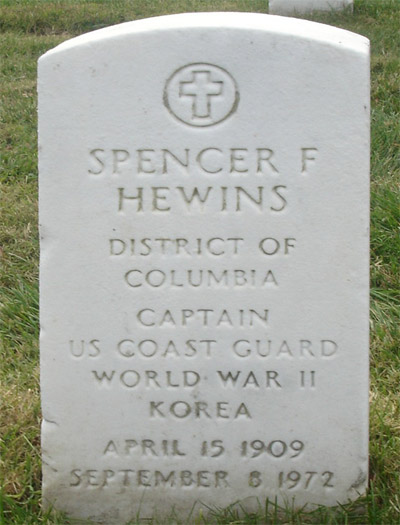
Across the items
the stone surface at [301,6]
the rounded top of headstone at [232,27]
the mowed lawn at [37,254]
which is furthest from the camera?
the stone surface at [301,6]

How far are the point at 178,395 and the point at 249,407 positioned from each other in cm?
20

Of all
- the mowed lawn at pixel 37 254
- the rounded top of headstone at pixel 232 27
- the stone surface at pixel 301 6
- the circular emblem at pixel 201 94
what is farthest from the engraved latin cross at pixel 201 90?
the stone surface at pixel 301 6

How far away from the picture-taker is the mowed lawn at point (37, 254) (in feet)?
8.29

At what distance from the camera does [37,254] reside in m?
4.05

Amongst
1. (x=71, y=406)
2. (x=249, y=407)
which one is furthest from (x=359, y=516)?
(x=71, y=406)

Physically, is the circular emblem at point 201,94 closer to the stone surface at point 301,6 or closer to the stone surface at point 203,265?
the stone surface at point 203,265

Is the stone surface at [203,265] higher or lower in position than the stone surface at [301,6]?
lower

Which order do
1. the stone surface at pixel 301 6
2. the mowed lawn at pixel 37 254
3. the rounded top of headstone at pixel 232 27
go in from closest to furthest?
the rounded top of headstone at pixel 232 27 → the mowed lawn at pixel 37 254 → the stone surface at pixel 301 6

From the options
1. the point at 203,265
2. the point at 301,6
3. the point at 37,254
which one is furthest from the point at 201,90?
the point at 301,6

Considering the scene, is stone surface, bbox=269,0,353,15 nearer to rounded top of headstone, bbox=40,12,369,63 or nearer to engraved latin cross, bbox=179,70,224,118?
rounded top of headstone, bbox=40,12,369,63

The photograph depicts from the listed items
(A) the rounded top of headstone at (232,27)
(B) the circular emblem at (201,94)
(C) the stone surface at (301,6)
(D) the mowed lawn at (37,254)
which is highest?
(C) the stone surface at (301,6)

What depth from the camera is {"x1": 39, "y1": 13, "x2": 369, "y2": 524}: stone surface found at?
7.56 feet

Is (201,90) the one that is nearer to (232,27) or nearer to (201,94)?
(201,94)

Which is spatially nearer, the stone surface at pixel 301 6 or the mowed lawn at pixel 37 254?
the mowed lawn at pixel 37 254
